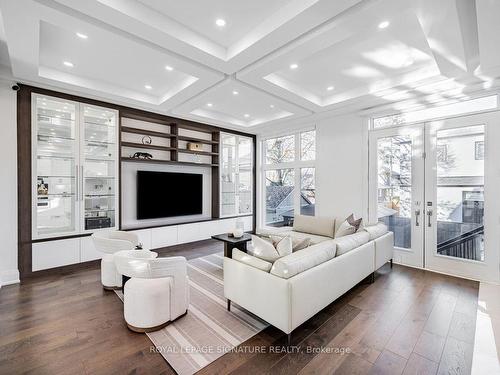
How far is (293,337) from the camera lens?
2.20m

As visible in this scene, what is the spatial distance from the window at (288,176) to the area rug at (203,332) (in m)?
3.49

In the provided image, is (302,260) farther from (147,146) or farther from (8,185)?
(8,185)

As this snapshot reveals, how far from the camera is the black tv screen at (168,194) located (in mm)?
4852

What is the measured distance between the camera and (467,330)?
2309 mm

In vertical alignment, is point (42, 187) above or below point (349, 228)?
above

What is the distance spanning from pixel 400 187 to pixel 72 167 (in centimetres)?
573

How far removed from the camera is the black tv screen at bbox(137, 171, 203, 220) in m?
4.85

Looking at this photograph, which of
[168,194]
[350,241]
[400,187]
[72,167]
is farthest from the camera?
[168,194]

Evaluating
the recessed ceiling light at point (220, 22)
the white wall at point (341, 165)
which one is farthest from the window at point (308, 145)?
the recessed ceiling light at point (220, 22)

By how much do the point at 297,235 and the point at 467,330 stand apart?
8.44 feet

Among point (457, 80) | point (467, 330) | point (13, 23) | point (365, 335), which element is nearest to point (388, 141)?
point (457, 80)

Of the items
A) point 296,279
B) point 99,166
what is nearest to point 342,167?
point 296,279

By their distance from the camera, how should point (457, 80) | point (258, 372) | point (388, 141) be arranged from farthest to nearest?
point (388, 141), point (457, 80), point (258, 372)

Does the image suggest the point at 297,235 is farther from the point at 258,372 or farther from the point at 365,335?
the point at 258,372
